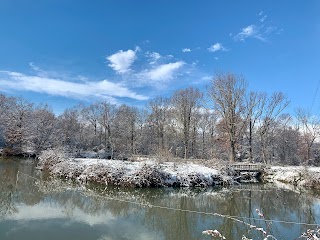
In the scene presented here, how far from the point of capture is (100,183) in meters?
18.3

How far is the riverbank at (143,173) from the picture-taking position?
60.0 feet

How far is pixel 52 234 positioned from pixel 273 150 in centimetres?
5151

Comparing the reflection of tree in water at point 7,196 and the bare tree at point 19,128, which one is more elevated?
the bare tree at point 19,128

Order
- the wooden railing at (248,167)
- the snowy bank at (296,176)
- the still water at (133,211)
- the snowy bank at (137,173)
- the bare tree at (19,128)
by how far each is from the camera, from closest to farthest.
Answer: the still water at (133,211) → the snowy bank at (137,173) → the snowy bank at (296,176) → the wooden railing at (248,167) → the bare tree at (19,128)

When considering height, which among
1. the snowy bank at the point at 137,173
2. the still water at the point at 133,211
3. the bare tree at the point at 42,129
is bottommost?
the still water at the point at 133,211

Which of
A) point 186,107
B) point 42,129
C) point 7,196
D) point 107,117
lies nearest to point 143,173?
point 7,196

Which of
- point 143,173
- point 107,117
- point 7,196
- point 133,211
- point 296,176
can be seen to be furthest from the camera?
point 107,117

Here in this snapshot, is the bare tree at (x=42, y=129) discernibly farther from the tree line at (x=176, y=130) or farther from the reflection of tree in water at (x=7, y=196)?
the reflection of tree in water at (x=7, y=196)

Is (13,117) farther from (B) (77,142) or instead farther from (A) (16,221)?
(A) (16,221)

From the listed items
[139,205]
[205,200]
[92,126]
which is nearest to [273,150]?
[92,126]

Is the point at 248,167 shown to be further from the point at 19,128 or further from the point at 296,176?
the point at 19,128

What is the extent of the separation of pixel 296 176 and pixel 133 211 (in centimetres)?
1834

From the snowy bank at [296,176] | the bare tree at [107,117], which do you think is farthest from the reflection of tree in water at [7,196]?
the bare tree at [107,117]

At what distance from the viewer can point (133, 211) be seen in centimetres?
1194
